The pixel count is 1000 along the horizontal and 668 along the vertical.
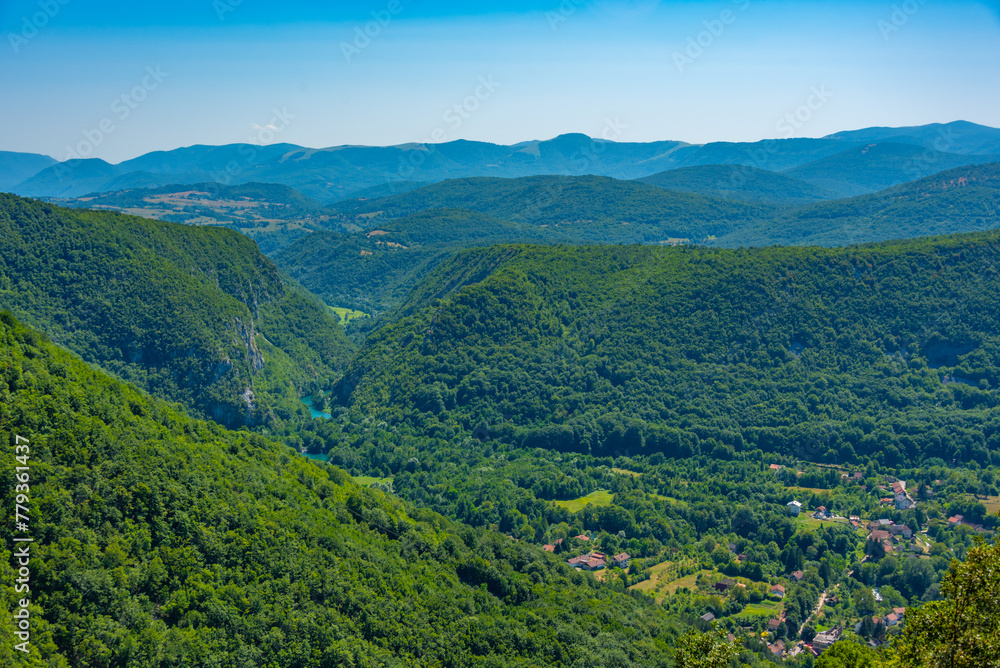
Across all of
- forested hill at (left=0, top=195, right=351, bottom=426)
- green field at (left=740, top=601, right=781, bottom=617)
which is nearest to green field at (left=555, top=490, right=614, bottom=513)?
green field at (left=740, top=601, right=781, bottom=617)

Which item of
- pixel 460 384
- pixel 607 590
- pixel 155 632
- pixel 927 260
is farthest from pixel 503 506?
pixel 927 260

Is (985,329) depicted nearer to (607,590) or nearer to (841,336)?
(841,336)

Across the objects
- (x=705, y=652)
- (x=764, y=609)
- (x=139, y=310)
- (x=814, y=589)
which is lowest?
(x=764, y=609)

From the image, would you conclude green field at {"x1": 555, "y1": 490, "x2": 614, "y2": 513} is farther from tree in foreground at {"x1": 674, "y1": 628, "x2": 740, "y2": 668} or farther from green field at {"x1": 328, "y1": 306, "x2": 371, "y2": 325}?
green field at {"x1": 328, "y1": 306, "x2": 371, "y2": 325}

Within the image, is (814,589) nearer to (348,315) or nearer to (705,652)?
(705,652)

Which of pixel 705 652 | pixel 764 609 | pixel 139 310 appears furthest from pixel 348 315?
pixel 705 652
